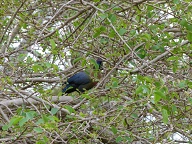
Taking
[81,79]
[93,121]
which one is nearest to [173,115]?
[93,121]

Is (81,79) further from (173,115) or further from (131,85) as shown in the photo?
(173,115)

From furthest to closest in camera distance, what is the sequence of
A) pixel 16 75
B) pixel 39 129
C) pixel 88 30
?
pixel 88 30
pixel 16 75
pixel 39 129

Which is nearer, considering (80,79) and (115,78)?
(115,78)

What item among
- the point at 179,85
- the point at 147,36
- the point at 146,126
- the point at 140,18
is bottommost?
the point at 146,126

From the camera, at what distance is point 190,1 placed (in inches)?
140

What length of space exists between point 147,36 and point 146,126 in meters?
0.87

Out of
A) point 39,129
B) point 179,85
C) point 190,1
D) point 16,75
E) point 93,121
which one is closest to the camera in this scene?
point 39,129

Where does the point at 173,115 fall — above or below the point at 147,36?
below

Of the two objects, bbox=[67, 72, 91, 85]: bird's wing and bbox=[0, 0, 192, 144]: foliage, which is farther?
bbox=[67, 72, 91, 85]: bird's wing

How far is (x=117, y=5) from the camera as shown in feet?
11.7

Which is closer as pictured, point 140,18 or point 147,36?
point 147,36

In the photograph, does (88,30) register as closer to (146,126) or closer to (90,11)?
(90,11)

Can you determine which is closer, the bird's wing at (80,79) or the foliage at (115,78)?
the foliage at (115,78)

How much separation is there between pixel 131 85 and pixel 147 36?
588mm
